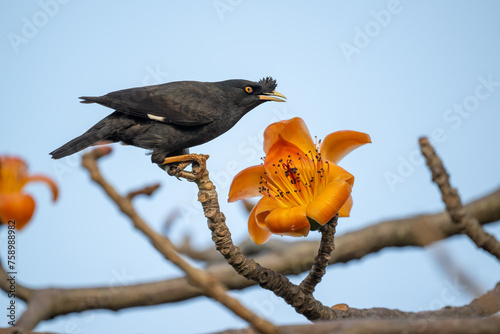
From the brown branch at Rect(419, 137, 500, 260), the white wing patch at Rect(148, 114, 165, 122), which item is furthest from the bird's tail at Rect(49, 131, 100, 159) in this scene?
the brown branch at Rect(419, 137, 500, 260)

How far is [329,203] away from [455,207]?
658 mm

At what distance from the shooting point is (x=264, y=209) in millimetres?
2625

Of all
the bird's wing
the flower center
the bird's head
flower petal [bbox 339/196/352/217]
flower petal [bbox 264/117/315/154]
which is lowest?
flower petal [bbox 339/196/352/217]

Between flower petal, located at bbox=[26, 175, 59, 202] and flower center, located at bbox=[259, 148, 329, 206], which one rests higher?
flower center, located at bbox=[259, 148, 329, 206]

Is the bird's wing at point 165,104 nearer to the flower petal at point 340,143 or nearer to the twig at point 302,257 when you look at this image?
the flower petal at point 340,143

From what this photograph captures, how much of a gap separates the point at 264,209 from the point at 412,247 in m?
3.27

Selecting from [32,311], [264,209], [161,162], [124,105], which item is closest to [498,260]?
[264,209]

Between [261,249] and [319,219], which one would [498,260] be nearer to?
[319,219]

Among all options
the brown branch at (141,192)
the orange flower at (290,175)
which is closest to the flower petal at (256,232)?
the orange flower at (290,175)

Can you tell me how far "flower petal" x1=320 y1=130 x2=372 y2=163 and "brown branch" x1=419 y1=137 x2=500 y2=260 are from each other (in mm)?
295

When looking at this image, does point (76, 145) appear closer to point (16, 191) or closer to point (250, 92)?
point (16, 191)

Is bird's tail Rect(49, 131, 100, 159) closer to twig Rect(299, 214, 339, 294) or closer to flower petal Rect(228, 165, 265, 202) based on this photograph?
flower petal Rect(228, 165, 265, 202)

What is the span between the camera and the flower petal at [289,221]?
2486 mm

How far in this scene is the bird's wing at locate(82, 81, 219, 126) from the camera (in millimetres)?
3986
